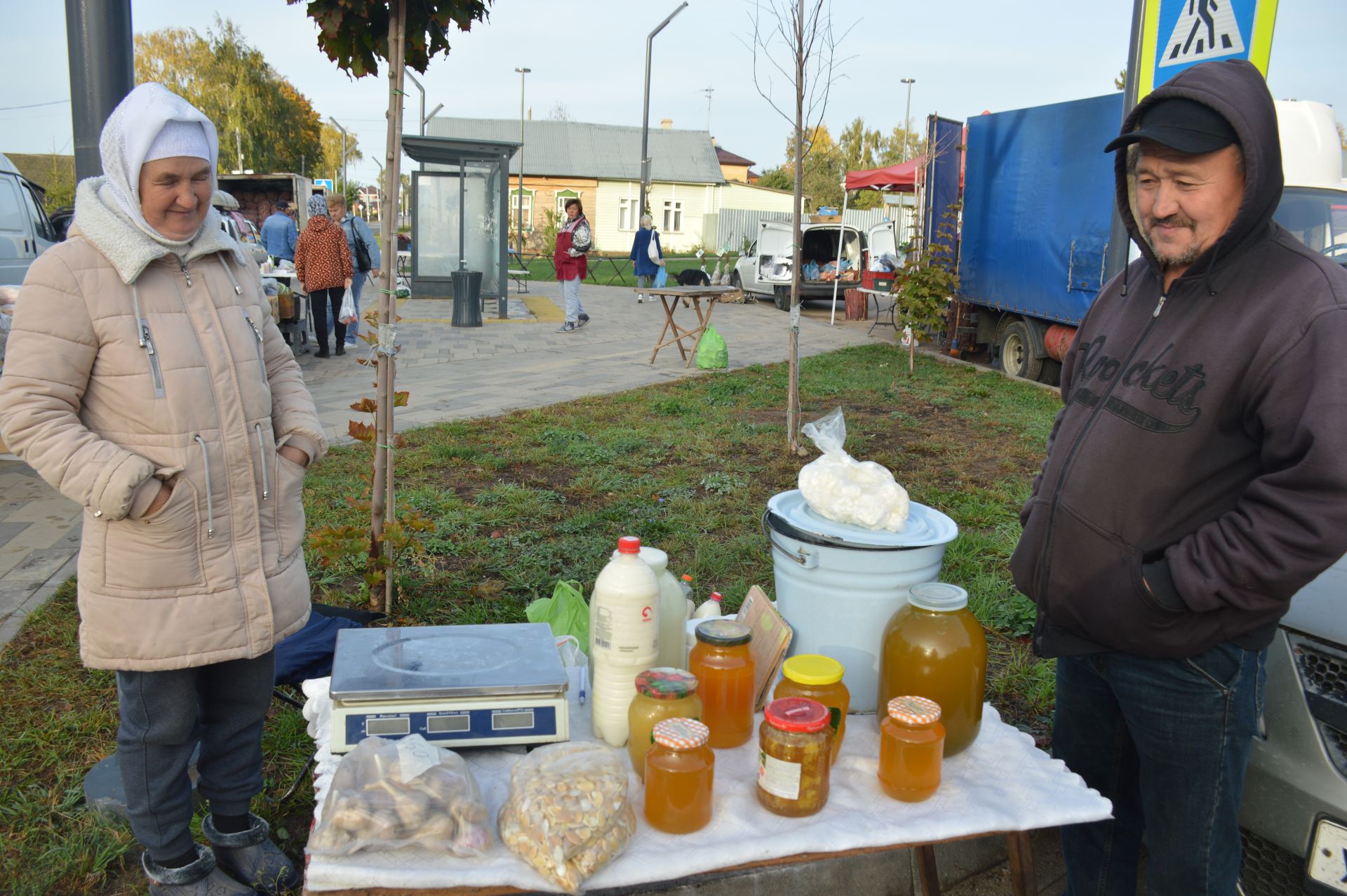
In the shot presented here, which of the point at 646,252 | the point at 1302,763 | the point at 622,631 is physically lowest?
the point at 1302,763

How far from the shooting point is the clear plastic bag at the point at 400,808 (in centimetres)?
165

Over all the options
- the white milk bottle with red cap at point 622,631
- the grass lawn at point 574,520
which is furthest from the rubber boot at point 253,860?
the white milk bottle with red cap at point 622,631

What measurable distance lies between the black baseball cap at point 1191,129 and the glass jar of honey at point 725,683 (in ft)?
4.16

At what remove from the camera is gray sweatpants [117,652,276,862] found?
2246 mm

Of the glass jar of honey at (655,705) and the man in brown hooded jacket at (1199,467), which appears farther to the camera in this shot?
the glass jar of honey at (655,705)

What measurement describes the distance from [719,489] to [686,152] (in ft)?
167

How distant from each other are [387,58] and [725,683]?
3034 millimetres

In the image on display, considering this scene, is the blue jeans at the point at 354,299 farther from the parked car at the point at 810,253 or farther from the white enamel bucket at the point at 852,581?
the white enamel bucket at the point at 852,581

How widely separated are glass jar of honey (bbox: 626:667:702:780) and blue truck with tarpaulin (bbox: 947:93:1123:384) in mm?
9096

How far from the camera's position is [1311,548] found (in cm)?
170

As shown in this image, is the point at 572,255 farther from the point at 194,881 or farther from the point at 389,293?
the point at 194,881

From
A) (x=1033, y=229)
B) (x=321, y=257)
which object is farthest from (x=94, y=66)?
(x=1033, y=229)

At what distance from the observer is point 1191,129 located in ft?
6.11

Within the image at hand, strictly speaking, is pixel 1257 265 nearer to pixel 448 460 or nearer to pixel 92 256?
pixel 92 256
